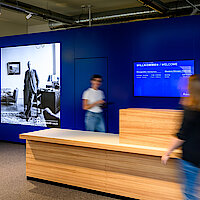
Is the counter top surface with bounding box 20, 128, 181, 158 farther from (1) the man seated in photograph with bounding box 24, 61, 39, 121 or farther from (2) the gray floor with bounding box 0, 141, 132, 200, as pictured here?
(1) the man seated in photograph with bounding box 24, 61, 39, 121

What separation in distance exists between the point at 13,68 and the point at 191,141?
6.04m

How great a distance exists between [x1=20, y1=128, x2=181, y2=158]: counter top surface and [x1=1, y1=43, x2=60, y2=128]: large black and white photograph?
7.92ft

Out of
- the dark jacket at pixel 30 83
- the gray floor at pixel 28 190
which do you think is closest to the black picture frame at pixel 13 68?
the dark jacket at pixel 30 83

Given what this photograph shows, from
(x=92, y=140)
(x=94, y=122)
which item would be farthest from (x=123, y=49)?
(x=92, y=140)

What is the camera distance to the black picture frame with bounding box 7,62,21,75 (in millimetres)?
7324

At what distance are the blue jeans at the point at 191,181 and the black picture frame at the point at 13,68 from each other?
5.86 meters

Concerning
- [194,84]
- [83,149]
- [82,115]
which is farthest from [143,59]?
[194,84]

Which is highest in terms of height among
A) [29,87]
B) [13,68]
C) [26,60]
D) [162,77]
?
[26,60]

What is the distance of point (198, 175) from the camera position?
87.6 inches

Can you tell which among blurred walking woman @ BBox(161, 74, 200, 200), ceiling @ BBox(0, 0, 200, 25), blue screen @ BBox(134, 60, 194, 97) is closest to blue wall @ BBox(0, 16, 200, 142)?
blue screen @ BBox(134, 60, 194, 97)

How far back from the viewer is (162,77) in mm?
5512

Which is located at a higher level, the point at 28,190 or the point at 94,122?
the point at 94,122

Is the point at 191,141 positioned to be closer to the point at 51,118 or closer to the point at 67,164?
the point at 67,164

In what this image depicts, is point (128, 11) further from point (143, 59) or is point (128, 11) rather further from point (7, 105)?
point (7, 105)
